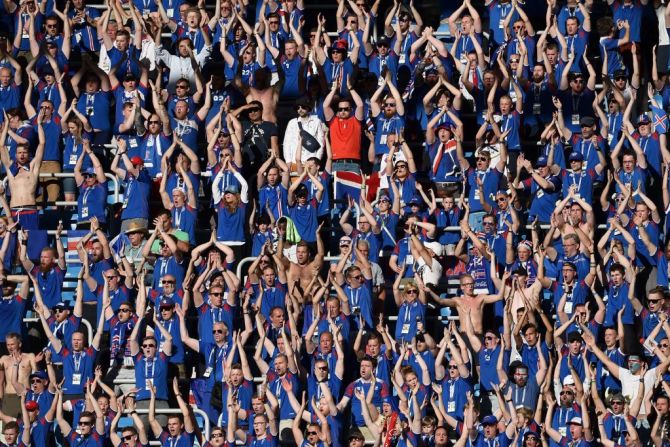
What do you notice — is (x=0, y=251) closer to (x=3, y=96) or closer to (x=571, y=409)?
(x=3, y=96)

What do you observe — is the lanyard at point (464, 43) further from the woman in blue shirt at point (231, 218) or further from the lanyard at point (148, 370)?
the lanyard at point (148, 370)

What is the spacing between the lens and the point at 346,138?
73.4 feet

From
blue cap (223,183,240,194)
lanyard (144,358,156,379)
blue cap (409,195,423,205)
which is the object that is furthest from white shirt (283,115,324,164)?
lanyard (144,358,156,379)

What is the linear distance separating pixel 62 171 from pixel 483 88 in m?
4.98

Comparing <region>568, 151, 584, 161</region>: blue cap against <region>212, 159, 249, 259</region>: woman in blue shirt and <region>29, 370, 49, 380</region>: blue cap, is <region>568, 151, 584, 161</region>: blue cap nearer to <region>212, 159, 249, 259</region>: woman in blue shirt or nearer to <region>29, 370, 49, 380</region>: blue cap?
<region>212, 159, 249, 259</region>: woman in blue shirt

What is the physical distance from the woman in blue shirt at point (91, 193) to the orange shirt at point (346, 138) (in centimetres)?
264

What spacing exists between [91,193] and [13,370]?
2.36m

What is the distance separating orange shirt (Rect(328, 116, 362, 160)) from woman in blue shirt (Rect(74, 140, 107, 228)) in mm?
2640

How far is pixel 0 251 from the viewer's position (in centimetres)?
2153

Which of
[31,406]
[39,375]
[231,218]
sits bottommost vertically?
[31,406]

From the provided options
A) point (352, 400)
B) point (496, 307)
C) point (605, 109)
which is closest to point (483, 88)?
point (605, 109)

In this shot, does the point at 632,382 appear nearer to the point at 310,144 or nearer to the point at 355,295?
the point at 355,295

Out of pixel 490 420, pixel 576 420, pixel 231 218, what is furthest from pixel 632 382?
pixel 231 218

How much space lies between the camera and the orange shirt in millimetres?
22359
